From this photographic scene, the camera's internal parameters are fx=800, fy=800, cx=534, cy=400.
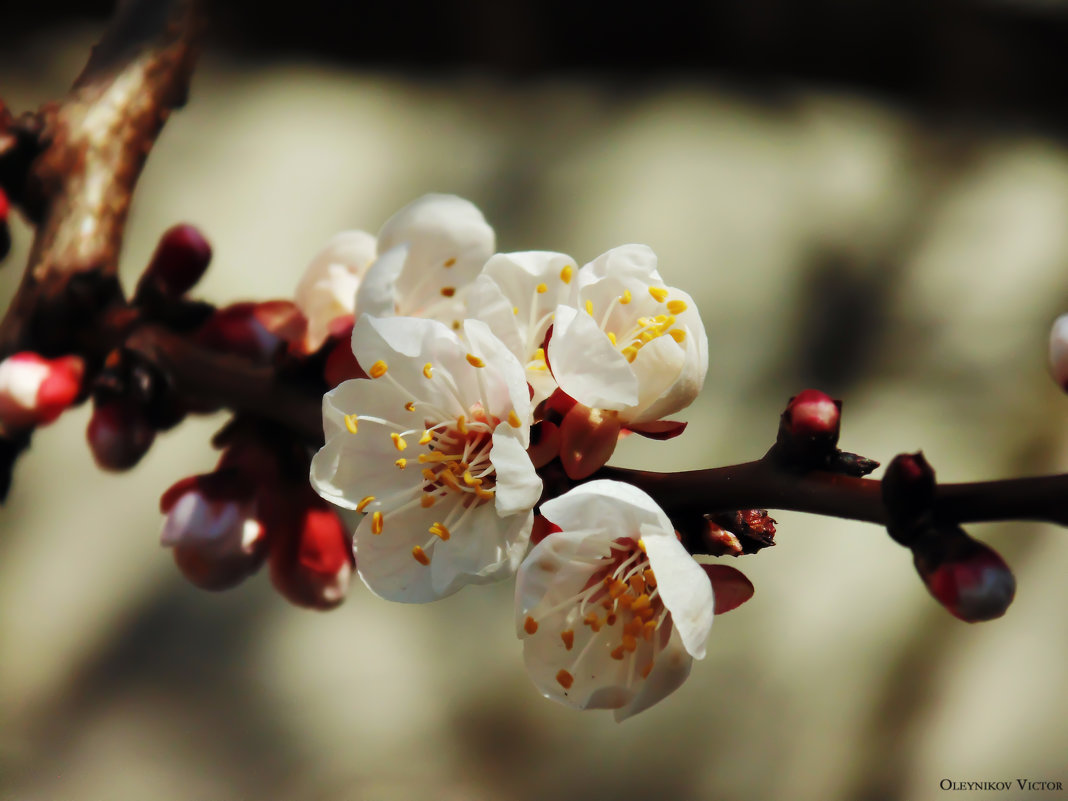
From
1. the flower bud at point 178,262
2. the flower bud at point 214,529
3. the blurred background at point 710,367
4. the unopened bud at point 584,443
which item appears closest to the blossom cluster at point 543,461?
the unopened bud at point 584,443

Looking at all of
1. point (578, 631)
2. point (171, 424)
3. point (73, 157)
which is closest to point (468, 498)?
point (578, 631)

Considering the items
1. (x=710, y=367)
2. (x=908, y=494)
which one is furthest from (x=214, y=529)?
(x=710, y=367)

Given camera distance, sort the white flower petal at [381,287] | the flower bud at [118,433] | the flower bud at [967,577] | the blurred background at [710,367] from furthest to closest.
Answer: the blurred background at [710,367], the flower bud at [118,433], the white flower petal at [381,287], the flower bud at [967,577]

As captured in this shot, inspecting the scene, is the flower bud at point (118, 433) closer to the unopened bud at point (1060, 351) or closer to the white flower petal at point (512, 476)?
the white flower petal at point (512, 476)

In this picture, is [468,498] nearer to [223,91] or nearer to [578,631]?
[578,631]

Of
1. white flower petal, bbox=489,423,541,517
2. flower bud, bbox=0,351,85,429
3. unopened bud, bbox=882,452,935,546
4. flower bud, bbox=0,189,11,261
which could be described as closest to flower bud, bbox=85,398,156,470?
flower bud, bbox=0,351,85,429

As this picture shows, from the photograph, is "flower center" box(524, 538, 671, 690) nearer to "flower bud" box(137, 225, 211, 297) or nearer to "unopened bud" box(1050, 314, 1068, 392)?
"unopened bud" box(1050, 314, 1068, 392)
